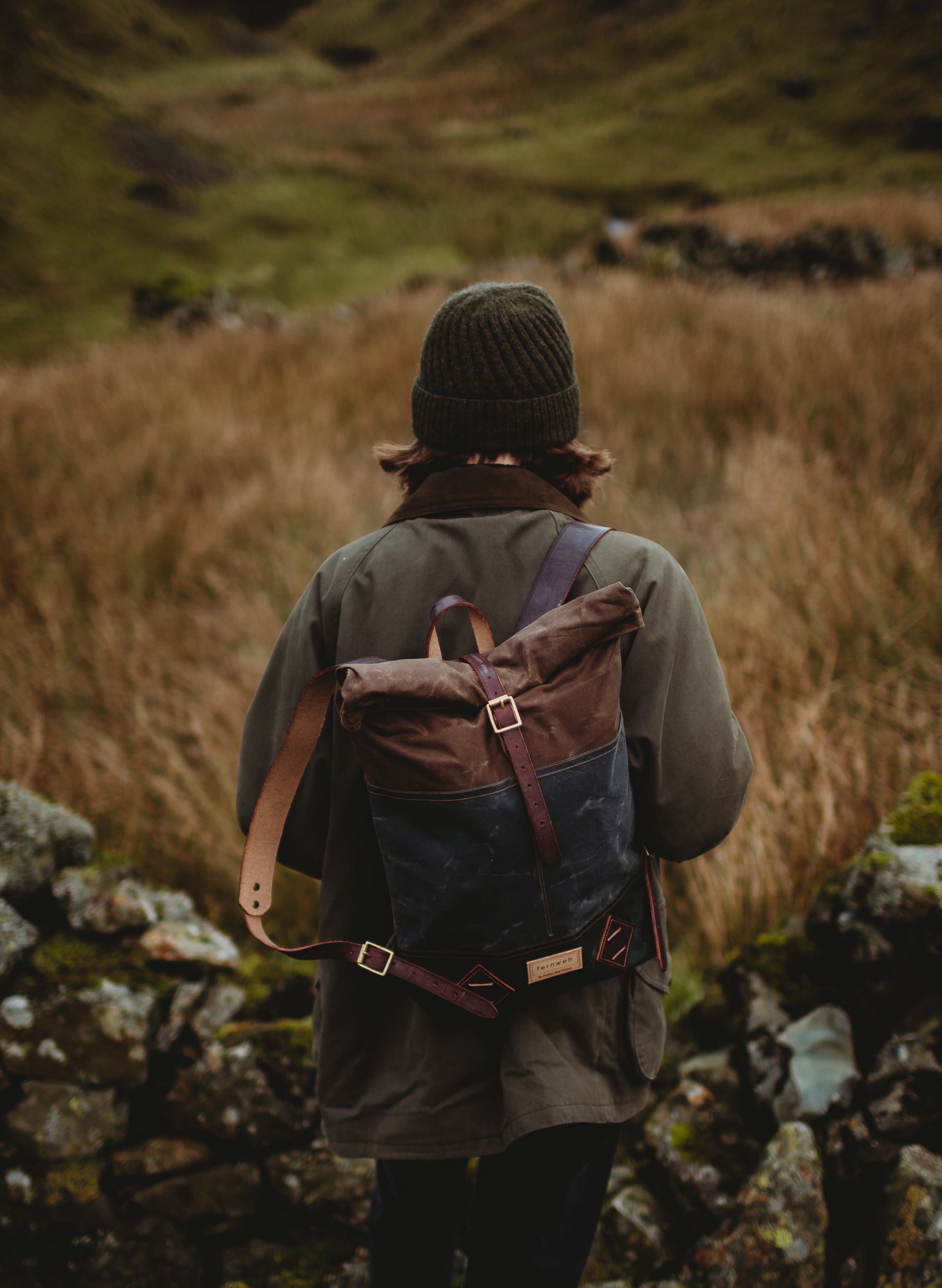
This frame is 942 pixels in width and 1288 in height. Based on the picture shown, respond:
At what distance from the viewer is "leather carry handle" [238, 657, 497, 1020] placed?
3.70ft

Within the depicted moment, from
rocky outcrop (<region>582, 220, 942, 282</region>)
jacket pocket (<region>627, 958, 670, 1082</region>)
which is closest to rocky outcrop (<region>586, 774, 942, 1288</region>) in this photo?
jacket pocket (<region>627, 958, 670, 1082</region>)

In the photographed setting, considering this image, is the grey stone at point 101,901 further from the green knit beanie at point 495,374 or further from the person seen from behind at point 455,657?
the green knit beanie at point 495,374

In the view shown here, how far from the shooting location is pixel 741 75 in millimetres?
32281

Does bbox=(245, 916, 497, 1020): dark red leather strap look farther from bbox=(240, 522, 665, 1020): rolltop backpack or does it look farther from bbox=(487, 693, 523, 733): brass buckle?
bbox=(487, 693, 523, 733): brass buckle

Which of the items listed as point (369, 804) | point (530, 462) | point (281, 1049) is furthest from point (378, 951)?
point (281, 1049)

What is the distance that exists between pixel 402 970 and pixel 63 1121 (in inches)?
50.9

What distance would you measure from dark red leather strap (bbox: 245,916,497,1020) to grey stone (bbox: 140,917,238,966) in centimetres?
116

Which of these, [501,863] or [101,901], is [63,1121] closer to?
[101,901]

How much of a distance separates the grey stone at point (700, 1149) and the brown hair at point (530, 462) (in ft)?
5.41

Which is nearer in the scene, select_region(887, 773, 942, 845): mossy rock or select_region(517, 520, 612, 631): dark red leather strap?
select_region(517, 520, 612, 631): dark red leather strap

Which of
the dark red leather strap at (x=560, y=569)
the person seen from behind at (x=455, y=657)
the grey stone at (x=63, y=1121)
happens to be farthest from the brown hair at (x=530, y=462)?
the grey stone at (x=63, y=1121)

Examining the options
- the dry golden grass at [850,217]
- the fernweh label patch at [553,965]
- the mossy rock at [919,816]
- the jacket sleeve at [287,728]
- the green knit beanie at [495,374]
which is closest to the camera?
the fernweh label patch at [553,965]

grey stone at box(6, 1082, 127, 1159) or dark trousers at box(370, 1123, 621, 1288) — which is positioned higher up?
dark trousers at box(370, 1123, 621, 1288)

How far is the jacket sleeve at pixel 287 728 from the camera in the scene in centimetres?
129
